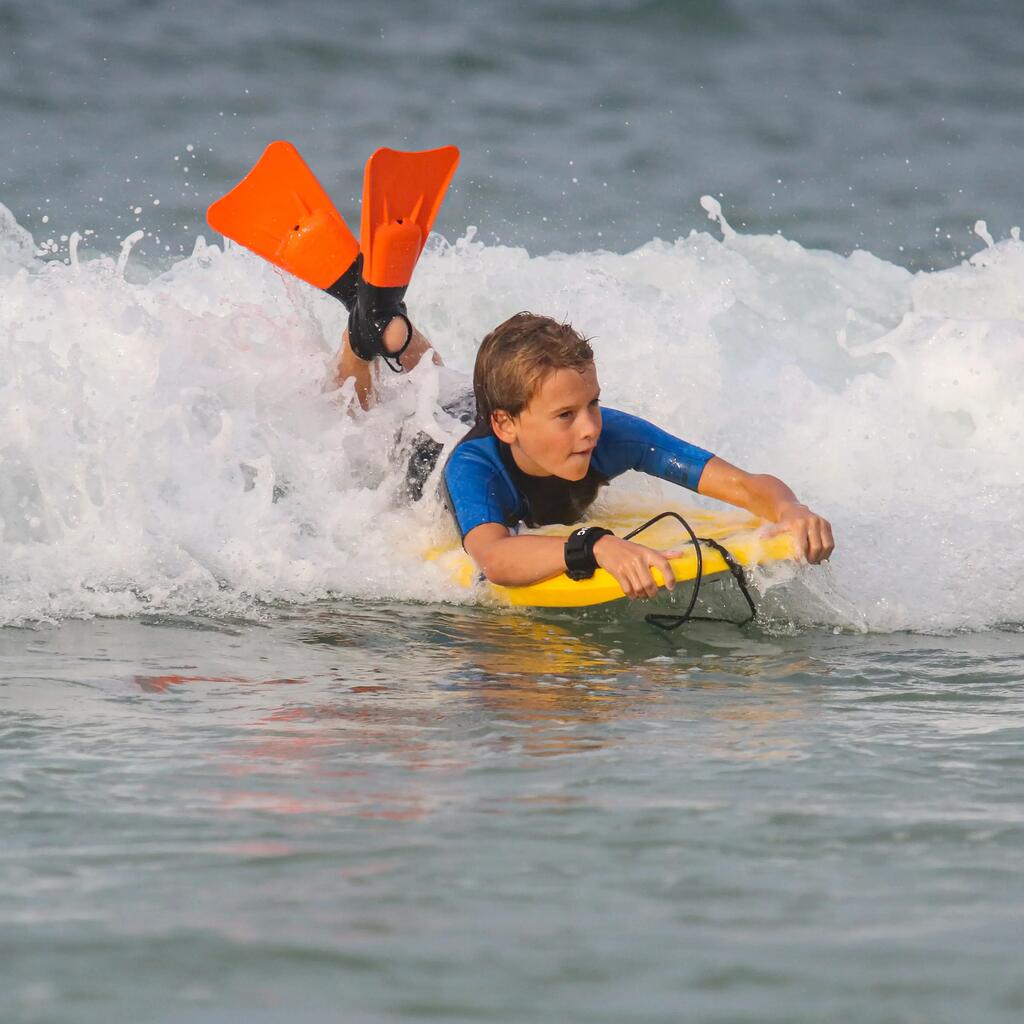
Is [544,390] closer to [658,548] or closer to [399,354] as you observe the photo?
[658,548]

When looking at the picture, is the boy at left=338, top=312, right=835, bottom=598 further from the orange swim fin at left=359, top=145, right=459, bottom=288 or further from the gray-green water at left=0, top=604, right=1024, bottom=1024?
the orange swim fin at left=359, top=145, right=459, bottom=288

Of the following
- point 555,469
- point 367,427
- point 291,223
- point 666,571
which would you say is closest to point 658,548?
point 555,469

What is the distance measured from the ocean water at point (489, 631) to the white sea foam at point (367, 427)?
2 centimetres

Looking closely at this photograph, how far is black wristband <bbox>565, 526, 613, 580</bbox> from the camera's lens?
4148 mm

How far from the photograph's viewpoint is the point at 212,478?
5270 millimetres

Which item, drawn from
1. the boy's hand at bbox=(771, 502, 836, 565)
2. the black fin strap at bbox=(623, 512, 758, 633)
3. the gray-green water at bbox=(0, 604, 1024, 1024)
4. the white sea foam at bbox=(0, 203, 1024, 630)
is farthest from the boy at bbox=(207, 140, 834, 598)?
the gray-green water at bbox=(0, 604, 1024, 1024)

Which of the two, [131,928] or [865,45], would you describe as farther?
[865,45]

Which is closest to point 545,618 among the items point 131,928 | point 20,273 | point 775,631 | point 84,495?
point 775,631

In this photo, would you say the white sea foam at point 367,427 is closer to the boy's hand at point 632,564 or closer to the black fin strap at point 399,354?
the black fin strap at point 399,354

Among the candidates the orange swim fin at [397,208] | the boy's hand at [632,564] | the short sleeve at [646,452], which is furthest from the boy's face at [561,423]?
the orange swim fin at [397,208]

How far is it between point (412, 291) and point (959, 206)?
18.2 feet

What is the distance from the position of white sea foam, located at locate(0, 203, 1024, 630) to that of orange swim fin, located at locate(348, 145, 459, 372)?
0.23m

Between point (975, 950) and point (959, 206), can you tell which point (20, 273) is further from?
point (959, 206)

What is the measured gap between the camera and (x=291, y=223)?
571 centimetres
